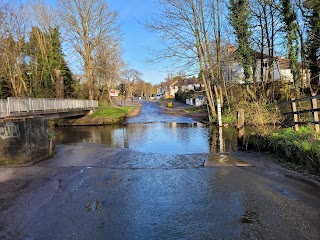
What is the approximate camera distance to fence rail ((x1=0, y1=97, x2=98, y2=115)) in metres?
14.6

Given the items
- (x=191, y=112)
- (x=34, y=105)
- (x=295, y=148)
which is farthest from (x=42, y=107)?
(x=191, y=112)

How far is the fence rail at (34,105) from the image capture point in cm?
1456

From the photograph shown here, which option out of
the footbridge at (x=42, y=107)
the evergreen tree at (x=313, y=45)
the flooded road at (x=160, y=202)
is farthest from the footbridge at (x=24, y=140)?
the evergreen tree at (x=313, y=45)

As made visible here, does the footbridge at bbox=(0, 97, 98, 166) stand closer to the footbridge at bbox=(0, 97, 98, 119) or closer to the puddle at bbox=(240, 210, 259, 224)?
the footbridge at bbox=(0, 97, 98, 119)

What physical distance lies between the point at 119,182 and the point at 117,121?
78.9ft

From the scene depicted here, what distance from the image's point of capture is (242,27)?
25594mm

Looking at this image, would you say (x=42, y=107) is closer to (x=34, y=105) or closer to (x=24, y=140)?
(x=34, y=105)

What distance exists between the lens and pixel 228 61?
2586 cm

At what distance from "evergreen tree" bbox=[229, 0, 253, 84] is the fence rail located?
53.9ft

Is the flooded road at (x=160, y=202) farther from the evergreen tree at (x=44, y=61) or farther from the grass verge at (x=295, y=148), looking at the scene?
the evergreen tree at (x=44, y=61)

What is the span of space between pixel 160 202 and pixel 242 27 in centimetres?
2390

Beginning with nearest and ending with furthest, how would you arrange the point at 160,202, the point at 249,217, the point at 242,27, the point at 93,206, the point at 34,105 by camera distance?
the point at 249,217
the point at 93,206
the point at 160,202
the point at 34,105
the point at 242,27

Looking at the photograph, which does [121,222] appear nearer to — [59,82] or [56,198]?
[56,198]

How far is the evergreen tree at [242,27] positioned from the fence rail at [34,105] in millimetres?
16419
